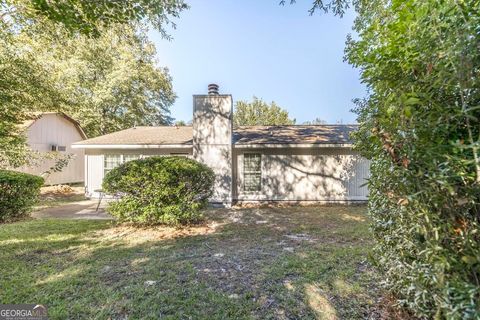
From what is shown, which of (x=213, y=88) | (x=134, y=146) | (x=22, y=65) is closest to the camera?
(x=22, y=65)

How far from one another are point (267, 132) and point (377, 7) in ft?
22.2

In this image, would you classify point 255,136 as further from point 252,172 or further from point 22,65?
point 22,65

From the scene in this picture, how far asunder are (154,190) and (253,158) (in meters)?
5.22

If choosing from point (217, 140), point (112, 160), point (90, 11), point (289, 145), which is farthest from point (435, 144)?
point (112, 160)

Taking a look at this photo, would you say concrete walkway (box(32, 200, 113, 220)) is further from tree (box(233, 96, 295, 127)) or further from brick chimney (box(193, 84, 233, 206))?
tree (box(233, 96, 295, 127))

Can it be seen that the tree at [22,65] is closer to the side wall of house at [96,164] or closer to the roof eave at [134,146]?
the roof eave at [134,146]

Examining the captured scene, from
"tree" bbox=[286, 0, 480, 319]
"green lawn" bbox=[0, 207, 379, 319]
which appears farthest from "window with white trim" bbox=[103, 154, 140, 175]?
"tree" bbox=[286, 0, 480, 319]

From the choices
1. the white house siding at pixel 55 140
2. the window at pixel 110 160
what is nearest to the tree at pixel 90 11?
the window at pixel 110 160

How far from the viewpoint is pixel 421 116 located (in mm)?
1652

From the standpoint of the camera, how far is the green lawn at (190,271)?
9.17 ft

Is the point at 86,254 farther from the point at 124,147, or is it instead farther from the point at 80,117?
the point at 80,117

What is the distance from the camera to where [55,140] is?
16.1 metres

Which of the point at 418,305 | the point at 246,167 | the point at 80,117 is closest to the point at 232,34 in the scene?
the point at 246,167

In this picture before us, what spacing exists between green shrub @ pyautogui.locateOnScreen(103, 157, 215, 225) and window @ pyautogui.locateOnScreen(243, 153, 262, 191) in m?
4.23
